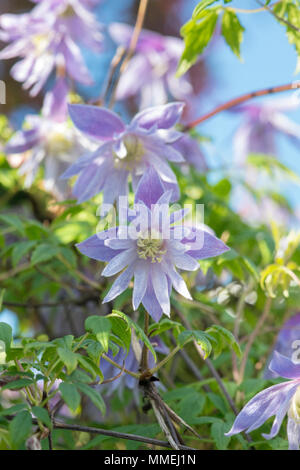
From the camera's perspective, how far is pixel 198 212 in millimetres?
1017

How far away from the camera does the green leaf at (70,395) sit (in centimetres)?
52

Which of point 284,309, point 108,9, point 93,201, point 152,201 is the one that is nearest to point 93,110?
point 152,201

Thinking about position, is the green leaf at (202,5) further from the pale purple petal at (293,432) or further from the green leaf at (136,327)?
the pale purple petal at (293,432)

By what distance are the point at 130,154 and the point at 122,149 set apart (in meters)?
0.05

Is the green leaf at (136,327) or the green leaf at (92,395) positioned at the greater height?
the green leaf at (136,327)

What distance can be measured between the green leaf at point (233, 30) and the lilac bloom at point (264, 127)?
22.3 inches

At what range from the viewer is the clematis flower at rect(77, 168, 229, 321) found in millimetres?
649

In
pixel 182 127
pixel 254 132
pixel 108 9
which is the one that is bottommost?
pixel 108 9

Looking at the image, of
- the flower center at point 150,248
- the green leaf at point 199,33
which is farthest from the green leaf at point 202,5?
the flower center at point 150,248

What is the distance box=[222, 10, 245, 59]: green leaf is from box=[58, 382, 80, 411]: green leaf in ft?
1.63

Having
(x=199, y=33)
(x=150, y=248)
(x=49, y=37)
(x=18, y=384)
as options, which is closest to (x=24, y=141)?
(x=49, y=37)

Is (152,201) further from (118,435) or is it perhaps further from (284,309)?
(284,309)

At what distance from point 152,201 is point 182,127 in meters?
0.49
